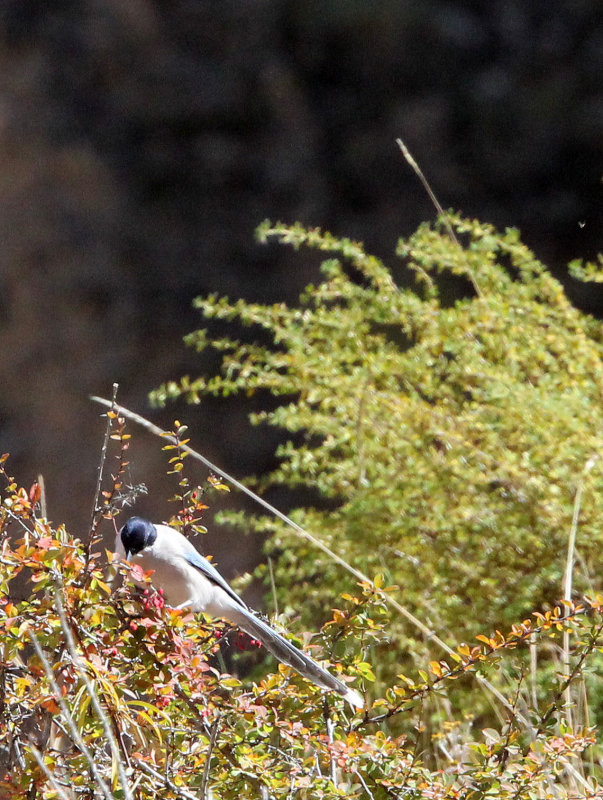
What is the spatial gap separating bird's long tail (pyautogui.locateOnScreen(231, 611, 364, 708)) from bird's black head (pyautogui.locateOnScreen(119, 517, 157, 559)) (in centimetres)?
27

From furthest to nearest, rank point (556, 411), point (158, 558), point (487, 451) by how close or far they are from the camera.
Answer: point (487, 451) < point (556, 411) < point (158, 558)

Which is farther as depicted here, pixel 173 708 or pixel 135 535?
pixel 135 535

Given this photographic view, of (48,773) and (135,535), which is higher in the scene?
(135,535)

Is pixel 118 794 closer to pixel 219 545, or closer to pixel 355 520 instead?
pixel 355 520

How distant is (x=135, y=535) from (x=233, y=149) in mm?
2889

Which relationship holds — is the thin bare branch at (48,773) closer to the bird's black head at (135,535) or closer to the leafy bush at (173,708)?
the leafy bush at (173,708)

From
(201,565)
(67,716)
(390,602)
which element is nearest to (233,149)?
(390,602)

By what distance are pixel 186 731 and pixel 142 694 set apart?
91 mm

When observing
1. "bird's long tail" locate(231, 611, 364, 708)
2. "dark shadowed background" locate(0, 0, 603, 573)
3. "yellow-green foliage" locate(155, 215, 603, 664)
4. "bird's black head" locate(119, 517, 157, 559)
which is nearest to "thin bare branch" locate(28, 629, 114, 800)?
"bird's long tail" locate(231, 611, 364, 708)

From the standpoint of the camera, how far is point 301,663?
1.30m

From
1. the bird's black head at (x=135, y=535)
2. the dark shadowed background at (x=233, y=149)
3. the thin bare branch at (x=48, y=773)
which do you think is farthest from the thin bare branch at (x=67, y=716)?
the dark shadowed background at (x=233, y=149)

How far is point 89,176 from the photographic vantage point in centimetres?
415

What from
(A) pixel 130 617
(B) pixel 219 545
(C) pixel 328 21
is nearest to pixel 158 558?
(A) pixel 130 617

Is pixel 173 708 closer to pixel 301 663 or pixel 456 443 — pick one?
pixel 301 663
